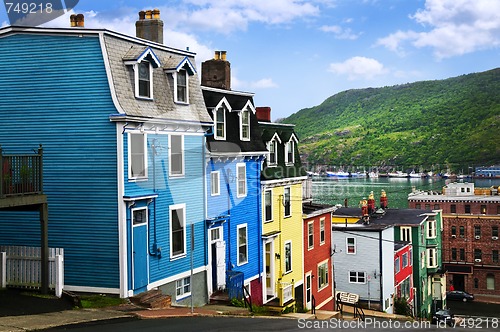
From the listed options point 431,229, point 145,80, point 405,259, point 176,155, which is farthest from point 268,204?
point 431,229

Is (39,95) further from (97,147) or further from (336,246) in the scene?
(336,246)

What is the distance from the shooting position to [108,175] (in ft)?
69.4

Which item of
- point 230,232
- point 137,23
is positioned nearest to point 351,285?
point 230,232

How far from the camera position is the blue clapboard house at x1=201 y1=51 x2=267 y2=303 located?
2742 centimetres

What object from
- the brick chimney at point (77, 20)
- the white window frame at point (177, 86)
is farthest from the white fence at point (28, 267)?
the brick chimney at point (77, 20)

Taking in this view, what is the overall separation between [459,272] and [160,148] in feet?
243

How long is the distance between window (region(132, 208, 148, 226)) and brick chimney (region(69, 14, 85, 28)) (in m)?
7.41

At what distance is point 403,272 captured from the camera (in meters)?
53.6

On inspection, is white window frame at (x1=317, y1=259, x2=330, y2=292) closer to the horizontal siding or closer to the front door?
the front door

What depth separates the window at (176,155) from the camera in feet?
79.0

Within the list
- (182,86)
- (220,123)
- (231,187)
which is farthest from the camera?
(231,187)

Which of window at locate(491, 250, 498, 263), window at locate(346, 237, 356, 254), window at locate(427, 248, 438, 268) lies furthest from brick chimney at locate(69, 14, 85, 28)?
window at locate(491, 250, 498, 263)

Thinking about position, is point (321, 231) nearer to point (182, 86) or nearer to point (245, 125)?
point (245, 125)

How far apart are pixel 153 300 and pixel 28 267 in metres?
4.42
